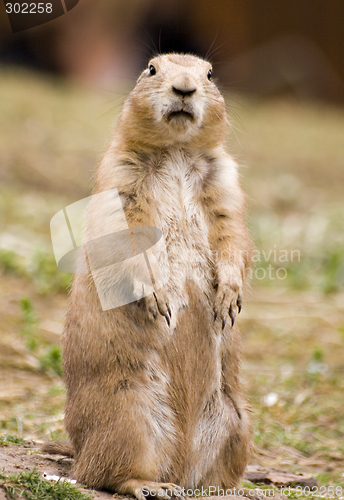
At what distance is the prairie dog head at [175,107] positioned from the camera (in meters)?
4.09

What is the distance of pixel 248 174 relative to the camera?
12.9 m

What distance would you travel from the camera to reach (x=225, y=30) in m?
14.5

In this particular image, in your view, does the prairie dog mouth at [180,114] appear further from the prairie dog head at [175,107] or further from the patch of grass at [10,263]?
the patch of grass at [10,263]

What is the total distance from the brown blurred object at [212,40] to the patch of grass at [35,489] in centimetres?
887

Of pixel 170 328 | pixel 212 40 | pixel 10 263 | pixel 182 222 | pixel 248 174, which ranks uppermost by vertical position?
pixel 212 40

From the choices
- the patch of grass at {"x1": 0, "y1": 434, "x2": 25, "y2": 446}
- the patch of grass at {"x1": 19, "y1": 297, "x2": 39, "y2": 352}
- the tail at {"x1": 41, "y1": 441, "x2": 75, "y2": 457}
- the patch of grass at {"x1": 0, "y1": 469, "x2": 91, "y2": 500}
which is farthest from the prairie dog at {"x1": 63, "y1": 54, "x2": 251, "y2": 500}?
the patch of grass at {"x1": 19, "y1": 297, "x2": 39, "y2": 352}

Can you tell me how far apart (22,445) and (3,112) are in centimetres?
957

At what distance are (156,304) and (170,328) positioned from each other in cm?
19

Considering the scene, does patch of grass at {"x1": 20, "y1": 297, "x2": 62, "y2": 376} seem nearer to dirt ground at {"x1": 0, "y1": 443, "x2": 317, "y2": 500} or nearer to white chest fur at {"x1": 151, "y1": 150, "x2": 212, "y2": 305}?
dirt ground at {"x1": 0, "y1": 443, "x2": 317, "y2": 500}

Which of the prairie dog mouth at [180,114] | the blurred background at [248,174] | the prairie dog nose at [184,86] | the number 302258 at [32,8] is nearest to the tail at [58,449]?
the blurred background at [248,174]

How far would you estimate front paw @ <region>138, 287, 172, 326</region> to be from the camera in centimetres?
378

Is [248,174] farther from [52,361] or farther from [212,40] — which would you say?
[52,361]

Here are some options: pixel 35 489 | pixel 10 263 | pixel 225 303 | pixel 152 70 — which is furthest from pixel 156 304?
pixel 10 263

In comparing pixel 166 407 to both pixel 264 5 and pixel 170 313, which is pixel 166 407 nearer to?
pixel 170 313
